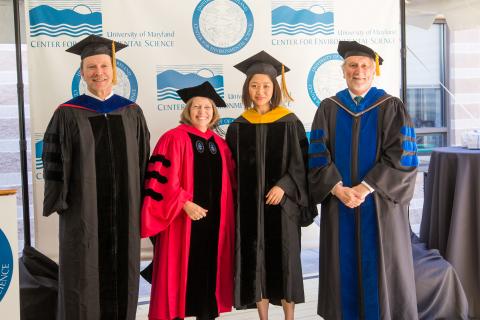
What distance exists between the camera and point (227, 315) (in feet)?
12.3

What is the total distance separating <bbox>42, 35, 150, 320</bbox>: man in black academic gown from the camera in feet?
9.34

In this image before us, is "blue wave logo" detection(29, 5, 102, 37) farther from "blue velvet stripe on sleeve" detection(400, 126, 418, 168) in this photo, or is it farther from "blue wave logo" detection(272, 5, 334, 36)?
"blue velvet stripe on sleeve" detection(400, 126, 418, 168)

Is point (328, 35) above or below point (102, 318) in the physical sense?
above

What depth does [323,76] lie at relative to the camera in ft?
13.4

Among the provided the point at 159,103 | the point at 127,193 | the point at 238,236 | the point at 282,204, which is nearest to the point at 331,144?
the point at 282,204

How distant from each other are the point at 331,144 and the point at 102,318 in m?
1.62

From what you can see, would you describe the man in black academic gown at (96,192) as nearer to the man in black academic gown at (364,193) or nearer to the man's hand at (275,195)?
the man's hand at (275,195)

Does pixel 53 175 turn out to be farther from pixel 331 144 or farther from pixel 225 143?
pixel 331 144

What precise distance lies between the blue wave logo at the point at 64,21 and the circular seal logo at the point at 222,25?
2.39 ft

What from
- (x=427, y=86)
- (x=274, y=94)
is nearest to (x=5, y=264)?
(x=274, y=94)

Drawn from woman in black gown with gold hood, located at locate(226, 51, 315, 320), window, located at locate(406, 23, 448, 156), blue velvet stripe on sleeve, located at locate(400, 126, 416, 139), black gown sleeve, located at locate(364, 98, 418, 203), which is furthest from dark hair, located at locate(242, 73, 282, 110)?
window, located at locate(406, 23, 448, 156)

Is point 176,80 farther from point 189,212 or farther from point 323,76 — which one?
point 189,212

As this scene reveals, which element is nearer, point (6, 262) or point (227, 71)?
point (6, 262)

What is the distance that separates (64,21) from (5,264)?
1805 millimetres
